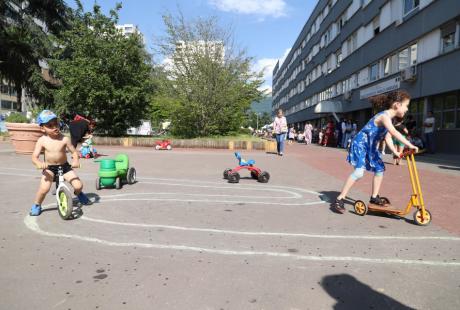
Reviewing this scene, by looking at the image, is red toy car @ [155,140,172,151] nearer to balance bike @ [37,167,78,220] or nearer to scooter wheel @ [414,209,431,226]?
balance bike @ [37,167,78,220]

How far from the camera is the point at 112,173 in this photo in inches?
320

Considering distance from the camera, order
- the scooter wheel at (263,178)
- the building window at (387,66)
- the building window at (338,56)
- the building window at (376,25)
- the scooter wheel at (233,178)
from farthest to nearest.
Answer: the building window at (338,56), the building window at (376,25), the building window at (387,66), the scooter wheel at (263,178), the scooter wheel at (233,178)

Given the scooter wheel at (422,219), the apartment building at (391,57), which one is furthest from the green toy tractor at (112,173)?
the apartment building at (391,57)

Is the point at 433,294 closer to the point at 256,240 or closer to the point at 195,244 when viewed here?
the point at 256,240

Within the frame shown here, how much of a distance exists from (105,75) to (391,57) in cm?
1802

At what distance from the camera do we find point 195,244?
452 cm

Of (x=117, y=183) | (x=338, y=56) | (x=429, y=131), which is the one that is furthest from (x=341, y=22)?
(x=117, y=183)

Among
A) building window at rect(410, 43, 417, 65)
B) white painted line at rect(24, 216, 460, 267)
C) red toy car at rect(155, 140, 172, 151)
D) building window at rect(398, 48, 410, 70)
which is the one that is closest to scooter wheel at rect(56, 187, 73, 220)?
white painted line at rect(24, 216, 460, 267)

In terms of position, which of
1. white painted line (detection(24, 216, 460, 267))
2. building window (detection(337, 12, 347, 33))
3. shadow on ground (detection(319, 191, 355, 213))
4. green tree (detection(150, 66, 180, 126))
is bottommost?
shadow on ground (detection(319, 191, 355, 213))

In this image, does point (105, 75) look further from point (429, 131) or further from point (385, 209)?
point (385, 209)

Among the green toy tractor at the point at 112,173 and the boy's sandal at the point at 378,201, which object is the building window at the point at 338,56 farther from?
the boy's sandal at the point at 378,201

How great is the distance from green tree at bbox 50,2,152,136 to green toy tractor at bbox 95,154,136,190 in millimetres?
16211

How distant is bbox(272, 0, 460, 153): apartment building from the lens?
62.6 ft

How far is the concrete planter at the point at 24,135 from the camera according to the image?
1468cm
